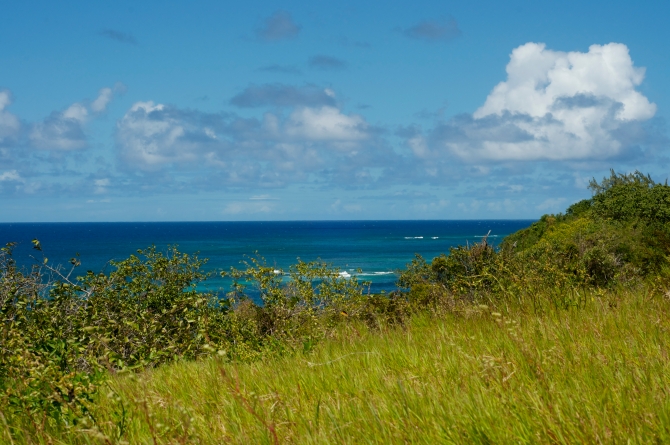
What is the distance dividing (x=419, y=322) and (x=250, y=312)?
36.8ft

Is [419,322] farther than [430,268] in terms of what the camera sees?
No

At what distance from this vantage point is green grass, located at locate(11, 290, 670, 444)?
Result: 2.75 m

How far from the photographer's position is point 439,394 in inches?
135

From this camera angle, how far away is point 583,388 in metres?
3.20

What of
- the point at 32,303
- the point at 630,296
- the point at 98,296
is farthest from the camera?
the point at 98,296

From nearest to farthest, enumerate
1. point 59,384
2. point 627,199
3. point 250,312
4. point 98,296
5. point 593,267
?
point 59,384
point 98,296
point 250,312
point 593,267
point 627,199

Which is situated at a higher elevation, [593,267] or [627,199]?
[627,199]

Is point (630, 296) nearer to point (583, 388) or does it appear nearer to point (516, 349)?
point (516, 349)

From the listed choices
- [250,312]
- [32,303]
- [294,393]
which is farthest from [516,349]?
[250,312]

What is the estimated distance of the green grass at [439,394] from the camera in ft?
9.02

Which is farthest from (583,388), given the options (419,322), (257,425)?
(419,322)

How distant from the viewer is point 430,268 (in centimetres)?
4022

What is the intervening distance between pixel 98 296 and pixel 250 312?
14.6 feet

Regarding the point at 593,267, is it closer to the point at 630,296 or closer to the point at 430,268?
the point at 430,268
